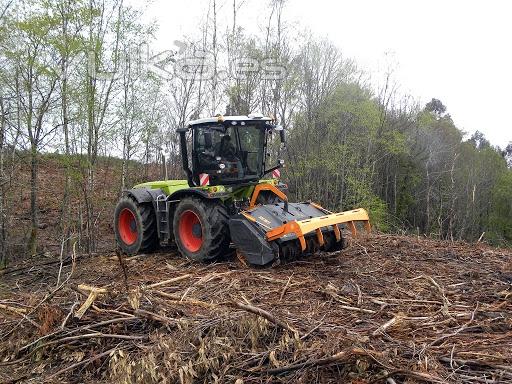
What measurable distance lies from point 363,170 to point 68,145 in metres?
17.5

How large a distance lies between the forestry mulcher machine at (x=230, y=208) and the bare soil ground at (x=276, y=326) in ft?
1.34

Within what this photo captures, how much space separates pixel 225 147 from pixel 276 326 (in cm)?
404

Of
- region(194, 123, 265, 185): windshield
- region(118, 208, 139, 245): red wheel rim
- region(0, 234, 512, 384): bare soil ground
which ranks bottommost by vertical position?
region(0, 234, 512, 384): bare soil ground

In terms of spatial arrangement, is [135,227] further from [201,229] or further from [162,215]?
[201,229]

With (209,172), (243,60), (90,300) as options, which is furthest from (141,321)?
(243,60)

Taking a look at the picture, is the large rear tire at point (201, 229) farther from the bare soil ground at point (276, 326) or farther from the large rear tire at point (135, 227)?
the large rear tire at point (135, 227)

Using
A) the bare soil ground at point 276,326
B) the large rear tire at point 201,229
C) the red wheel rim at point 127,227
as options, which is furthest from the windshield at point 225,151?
the red wheel rim at point 127,227

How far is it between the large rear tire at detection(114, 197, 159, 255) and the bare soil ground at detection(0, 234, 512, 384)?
5.57 ft

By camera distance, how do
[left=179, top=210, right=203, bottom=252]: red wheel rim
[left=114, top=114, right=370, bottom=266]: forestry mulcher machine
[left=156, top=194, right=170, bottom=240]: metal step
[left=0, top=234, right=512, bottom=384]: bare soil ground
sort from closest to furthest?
1. [left=0, top=234, right=512, bottom=384]: bare soil ground
2. [left=114, top=114, right=370, bottom=266]: forestry mulcher machine
3. [left=179, top=210, right=203, bottom=252]: red wheel rim
4. [left=156, top=194, right=170, bottom=240]: metal step

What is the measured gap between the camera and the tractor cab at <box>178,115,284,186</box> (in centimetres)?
710

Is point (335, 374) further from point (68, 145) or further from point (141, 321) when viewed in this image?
point (68, 145)

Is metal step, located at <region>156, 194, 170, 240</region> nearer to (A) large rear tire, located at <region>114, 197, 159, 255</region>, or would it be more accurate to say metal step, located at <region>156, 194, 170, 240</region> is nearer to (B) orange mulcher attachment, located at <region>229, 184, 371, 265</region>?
(A) large rear tire, located at <region>114, 197, 159, 255</region>

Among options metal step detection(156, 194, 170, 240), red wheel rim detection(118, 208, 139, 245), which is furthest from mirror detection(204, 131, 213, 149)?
red wheel rim detection(118, 208, 139, 245)

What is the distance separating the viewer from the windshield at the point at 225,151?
7.11m
